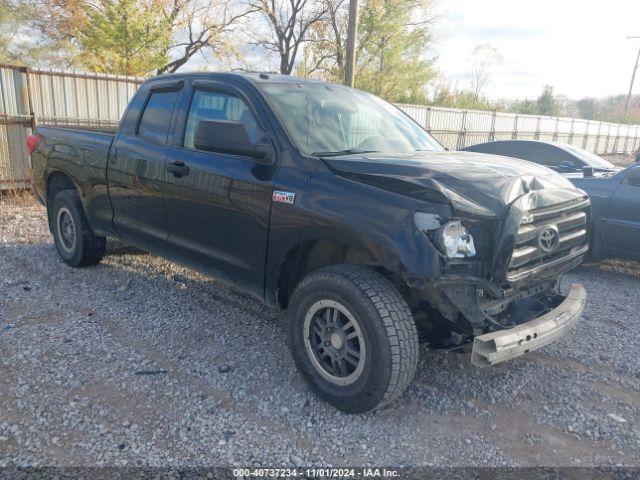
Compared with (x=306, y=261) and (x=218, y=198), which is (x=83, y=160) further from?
(x=306, y=261)

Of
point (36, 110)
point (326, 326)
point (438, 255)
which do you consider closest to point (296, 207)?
point (326, 326)

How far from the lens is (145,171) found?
4.16m

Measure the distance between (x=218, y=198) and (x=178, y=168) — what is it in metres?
0.51

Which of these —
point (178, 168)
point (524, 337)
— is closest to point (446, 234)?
point (524, 337)

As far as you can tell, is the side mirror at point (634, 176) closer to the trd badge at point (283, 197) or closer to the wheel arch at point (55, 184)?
the trd badge at point (283, 197)

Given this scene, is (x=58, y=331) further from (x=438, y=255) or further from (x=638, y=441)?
(x=638, y=441)

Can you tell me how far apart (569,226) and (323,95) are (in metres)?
1.99

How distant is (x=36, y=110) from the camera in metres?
9.76

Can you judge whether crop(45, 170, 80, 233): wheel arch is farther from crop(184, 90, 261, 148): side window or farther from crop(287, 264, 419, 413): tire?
crop(287, 264, 419, 413): tire

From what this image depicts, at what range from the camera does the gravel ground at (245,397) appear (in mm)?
2641

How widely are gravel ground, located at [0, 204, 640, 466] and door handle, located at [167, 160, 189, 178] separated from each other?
127 centimetres

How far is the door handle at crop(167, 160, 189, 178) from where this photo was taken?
3.75 metres

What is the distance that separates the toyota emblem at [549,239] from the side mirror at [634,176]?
9.73ft

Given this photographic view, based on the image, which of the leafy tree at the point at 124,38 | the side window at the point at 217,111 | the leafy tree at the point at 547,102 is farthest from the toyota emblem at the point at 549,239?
the leafy tree at the point at 547,102
